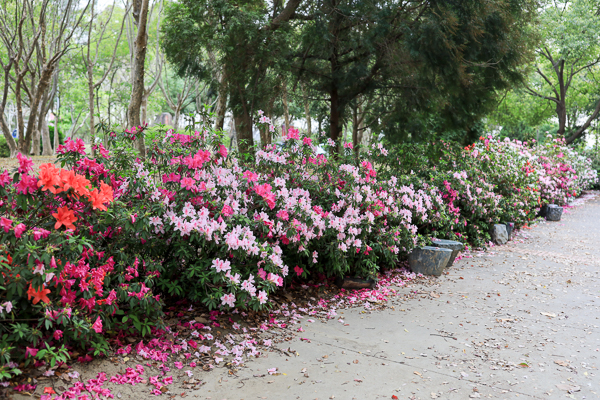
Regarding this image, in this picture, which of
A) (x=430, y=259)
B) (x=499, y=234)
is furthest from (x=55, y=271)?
(x=499, y=234)

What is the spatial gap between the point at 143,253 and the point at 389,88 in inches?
268

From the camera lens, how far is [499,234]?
836 centimetres

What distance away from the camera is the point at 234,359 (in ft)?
10.9

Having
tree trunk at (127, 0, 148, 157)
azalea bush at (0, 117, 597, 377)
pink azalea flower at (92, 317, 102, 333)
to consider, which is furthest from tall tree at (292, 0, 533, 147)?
pink azalea flower at (92, 317, 102, 333)

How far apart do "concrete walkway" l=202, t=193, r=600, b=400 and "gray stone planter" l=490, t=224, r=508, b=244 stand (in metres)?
2.17

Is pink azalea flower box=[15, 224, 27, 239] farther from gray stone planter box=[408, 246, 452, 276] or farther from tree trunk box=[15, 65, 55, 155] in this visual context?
tree trunk box=[15, 65, 55, 155]

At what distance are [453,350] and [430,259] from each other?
2319mm

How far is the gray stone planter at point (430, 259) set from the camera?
19.6ft

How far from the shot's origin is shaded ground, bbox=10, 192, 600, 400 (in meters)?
3.02

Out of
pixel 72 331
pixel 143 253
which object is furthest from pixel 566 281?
pixel 72 331

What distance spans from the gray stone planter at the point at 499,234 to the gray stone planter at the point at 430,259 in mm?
2739

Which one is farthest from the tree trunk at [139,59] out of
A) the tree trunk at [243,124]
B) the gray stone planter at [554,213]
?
the gray stone planter at [554,213]

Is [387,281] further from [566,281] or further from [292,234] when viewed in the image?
[566,281]

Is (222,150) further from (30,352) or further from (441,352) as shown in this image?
(441,352)
